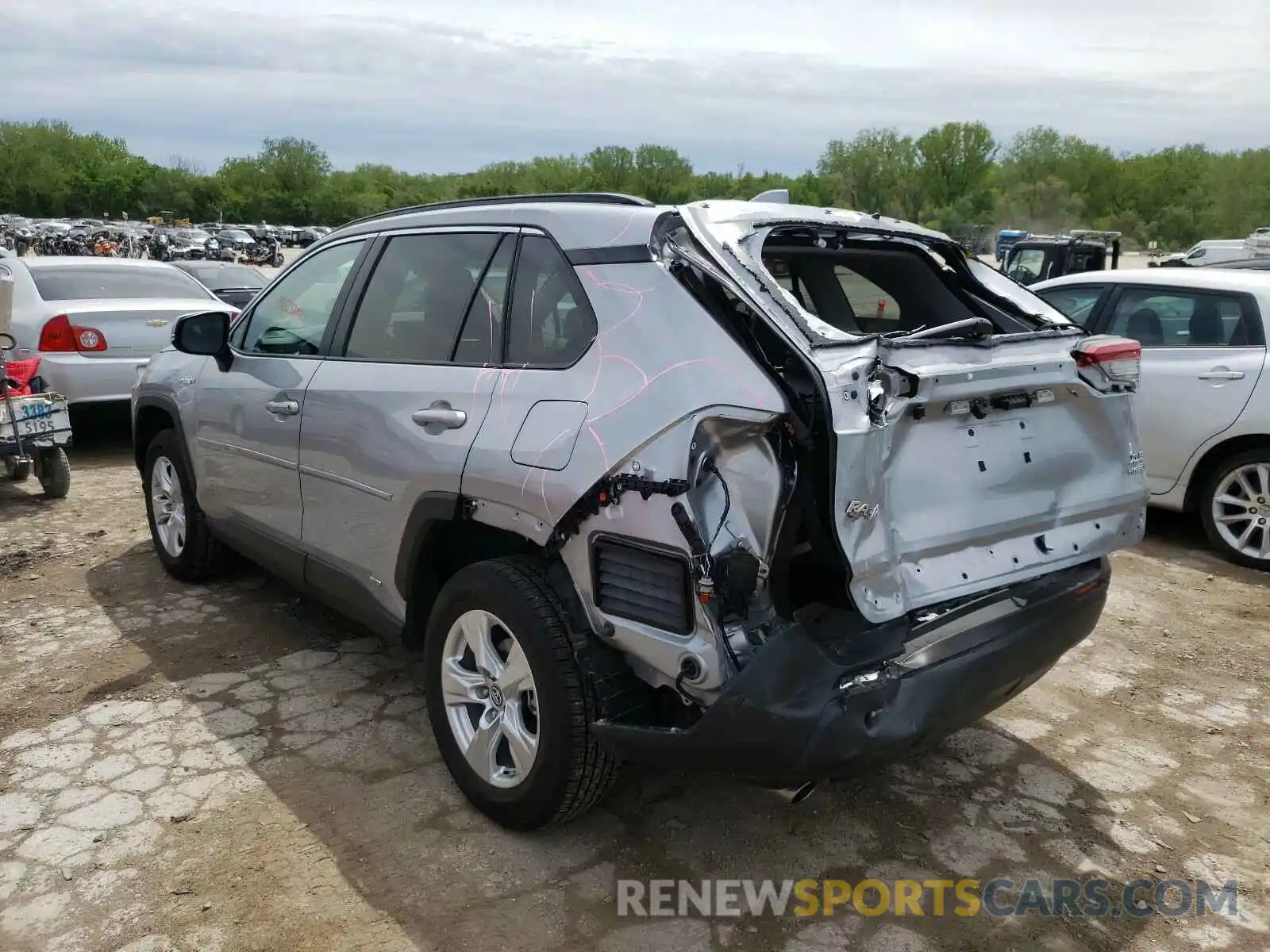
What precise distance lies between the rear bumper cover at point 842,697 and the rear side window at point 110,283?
24.9ft

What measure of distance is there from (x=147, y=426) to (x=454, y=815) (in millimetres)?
3404

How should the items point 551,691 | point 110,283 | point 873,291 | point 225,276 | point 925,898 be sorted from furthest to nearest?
point 225,276
point 110,283
point 873,291
point 925,898
point 551,691

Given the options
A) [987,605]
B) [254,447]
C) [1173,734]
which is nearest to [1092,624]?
[987,605]

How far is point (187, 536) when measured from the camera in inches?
198

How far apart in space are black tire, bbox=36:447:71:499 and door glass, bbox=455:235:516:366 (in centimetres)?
503

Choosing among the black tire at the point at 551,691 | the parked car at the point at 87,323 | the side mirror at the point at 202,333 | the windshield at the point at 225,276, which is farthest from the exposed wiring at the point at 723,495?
the windshield at the point at 225,276

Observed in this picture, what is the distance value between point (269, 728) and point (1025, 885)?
2.68 m

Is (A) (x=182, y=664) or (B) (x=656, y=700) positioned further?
(A) (x=182, y=664)

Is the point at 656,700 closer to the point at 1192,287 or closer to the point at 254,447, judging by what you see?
the point at 254,447

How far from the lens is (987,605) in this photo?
2.71 m

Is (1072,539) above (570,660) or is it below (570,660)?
above

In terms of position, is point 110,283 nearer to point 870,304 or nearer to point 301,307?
point 301,307

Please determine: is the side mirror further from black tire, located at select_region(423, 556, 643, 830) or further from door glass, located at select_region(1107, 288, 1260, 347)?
door glass, located at select_region(1107, 288, 1260, 347)

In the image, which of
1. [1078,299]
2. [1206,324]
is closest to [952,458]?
[1206,324]
